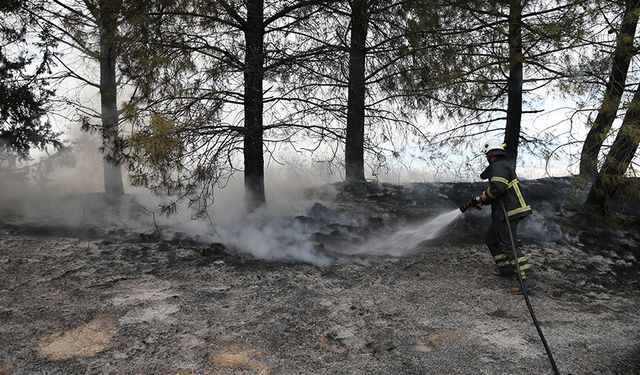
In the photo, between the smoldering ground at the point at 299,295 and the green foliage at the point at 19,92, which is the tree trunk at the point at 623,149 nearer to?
the smoldering ground at the point at 299,295

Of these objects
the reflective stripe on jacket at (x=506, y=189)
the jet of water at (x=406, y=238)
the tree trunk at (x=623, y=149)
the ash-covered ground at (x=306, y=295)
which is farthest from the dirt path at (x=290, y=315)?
the tree trunk at (x=623, y=149)

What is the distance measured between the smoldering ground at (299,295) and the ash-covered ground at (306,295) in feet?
0.07

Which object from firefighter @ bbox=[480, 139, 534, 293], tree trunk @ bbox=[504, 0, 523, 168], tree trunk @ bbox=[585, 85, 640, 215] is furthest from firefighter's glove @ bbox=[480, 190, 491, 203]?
tree trunk @ bbox=[504, 0, 523, 168]

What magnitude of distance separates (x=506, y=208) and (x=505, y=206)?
0.04 meters

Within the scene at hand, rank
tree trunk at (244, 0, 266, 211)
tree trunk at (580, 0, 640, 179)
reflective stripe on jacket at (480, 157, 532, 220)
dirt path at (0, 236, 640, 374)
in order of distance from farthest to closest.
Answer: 1. tree trunk at (244, 0, 266, 211)
2. tree trunk at (580, 0, 640, 179)
3. reflective stripe on jacket at (480, 157, 532, 220)
4. dirt path at (0, 236, 640, 374)

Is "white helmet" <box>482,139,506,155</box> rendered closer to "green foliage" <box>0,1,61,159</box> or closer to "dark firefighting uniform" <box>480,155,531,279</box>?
"dark firefighting uniform" <box>480,155,531,279</box>

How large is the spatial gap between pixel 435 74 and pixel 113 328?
6.99 metres

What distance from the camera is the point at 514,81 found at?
29.8ft

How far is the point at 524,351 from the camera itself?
13.4 feet

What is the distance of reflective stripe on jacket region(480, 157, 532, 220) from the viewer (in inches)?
226

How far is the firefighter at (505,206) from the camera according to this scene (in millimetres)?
5738

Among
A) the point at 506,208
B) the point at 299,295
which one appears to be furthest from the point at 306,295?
the point at 506,208

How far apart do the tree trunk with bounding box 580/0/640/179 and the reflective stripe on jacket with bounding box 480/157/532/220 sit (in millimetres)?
1667

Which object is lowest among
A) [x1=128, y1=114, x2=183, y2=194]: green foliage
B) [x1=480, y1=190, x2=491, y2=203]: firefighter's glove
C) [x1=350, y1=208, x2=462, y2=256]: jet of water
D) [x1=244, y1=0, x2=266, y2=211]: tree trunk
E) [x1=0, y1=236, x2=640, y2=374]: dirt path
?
[x1=0, y1=236, x2=640, y2=374]: dirt path
